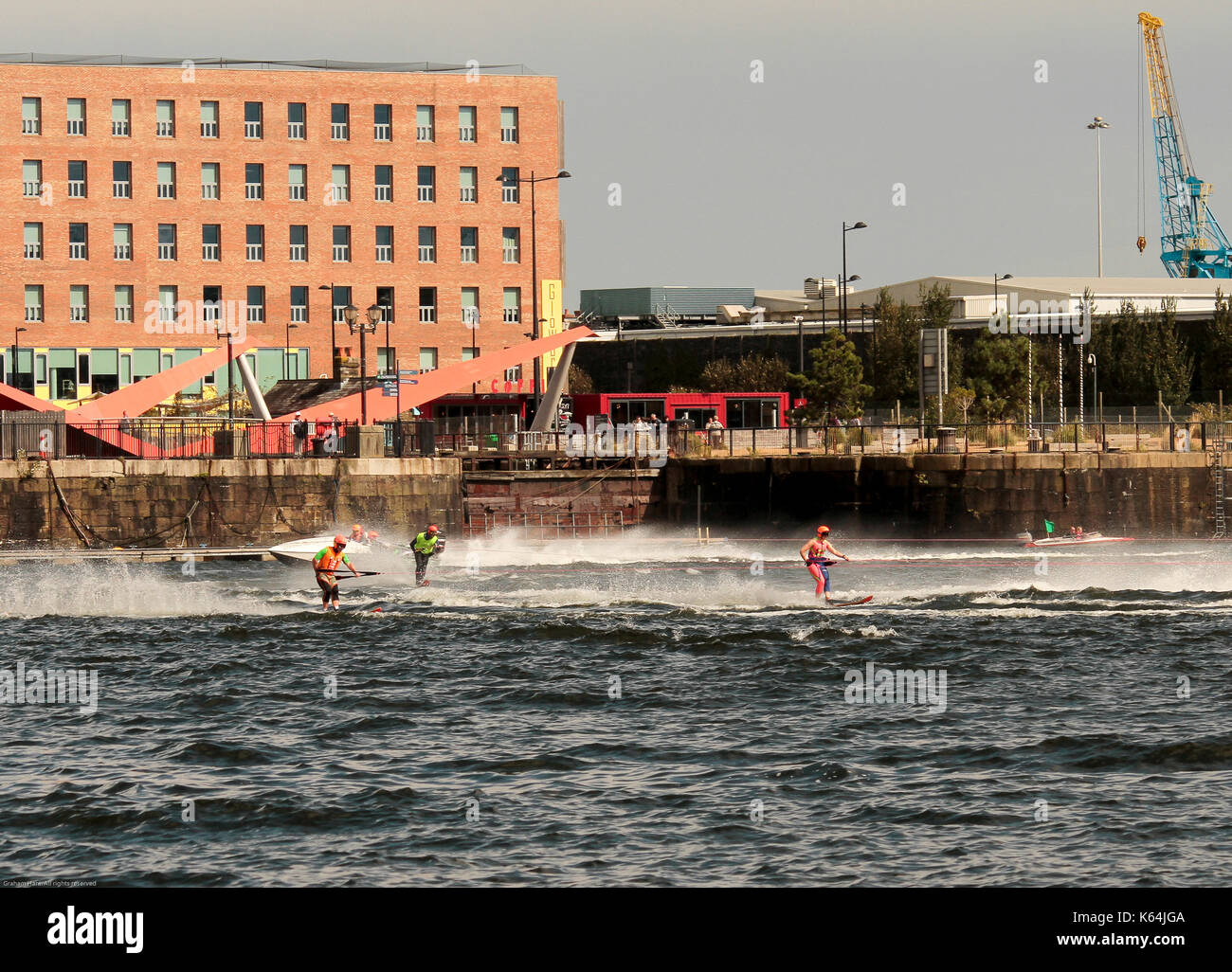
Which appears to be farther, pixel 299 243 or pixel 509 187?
pixel 509 187

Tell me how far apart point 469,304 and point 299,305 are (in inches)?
347

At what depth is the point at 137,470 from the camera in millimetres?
47125

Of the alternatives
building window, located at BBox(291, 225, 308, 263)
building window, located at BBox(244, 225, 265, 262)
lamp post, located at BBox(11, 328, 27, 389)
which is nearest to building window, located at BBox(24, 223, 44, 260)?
lamp post, located at BBox(11, 328, 27, 389)

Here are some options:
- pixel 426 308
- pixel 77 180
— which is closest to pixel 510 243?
pixel 426 308

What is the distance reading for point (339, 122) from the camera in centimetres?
7888

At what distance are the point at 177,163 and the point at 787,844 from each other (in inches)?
2765

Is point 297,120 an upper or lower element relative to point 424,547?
upper

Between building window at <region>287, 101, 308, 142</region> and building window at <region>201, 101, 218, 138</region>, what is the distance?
11.9ft

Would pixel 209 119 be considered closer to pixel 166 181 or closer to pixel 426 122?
pixel 166 181

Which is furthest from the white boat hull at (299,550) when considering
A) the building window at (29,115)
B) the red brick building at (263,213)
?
the building window at (29,115)

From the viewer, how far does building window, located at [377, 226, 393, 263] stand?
262 ft

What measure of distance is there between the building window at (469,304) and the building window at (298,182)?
31.2 feet

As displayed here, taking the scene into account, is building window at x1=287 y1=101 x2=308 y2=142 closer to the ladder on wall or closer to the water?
the water
